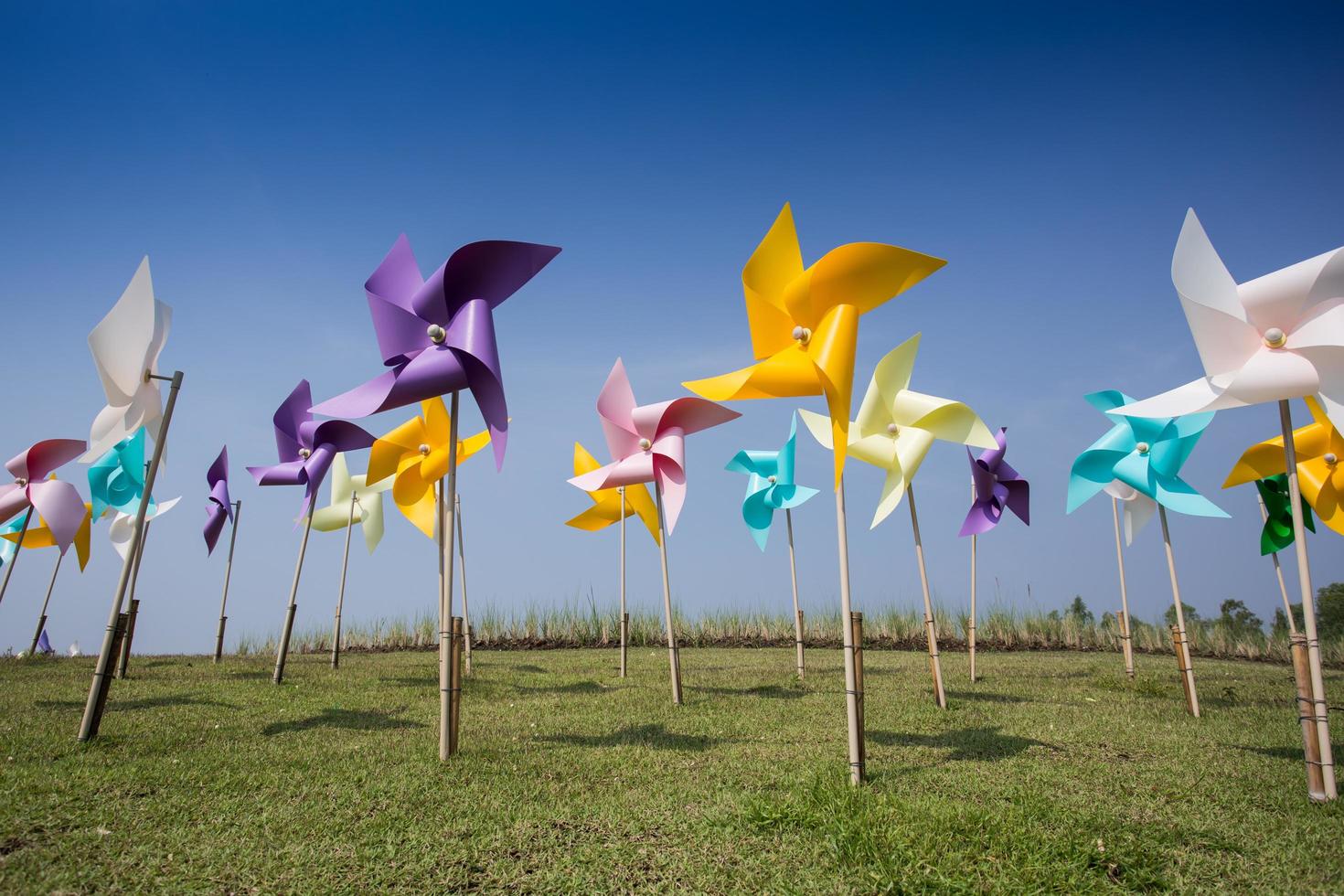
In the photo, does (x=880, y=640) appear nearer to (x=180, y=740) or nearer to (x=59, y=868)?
(x=180, y=740)

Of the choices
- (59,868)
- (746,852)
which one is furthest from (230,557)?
(746,852)

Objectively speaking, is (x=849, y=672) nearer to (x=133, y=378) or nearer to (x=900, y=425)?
(x=900, y=425)

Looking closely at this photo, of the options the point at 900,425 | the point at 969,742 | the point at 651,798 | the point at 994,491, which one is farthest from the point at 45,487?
the point at 994,491

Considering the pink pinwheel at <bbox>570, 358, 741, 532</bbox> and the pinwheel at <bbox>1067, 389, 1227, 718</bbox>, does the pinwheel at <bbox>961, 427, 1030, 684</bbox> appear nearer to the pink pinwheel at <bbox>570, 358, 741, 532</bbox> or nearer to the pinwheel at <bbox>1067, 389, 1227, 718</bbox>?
the pinwheel at <bbox>1067, 389, 1227, 718</bbox>

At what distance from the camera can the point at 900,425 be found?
901 cm

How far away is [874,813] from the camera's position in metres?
4.72

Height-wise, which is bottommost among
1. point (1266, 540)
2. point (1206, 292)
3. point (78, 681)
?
point (78, 681)

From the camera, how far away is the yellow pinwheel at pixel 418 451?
998cm

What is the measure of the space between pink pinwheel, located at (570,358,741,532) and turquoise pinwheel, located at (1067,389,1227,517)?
4.38 meters

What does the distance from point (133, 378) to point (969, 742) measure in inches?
307

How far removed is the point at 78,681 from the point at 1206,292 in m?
12.4

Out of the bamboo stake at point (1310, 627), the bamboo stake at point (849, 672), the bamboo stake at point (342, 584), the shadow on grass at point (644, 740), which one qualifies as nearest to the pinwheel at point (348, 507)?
the bamboo stake at point (342, 584)

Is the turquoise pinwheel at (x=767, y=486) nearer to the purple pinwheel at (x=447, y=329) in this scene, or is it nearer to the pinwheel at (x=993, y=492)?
the pinwheel at (x=993, y=492)

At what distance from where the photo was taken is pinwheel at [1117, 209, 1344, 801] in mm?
5348
